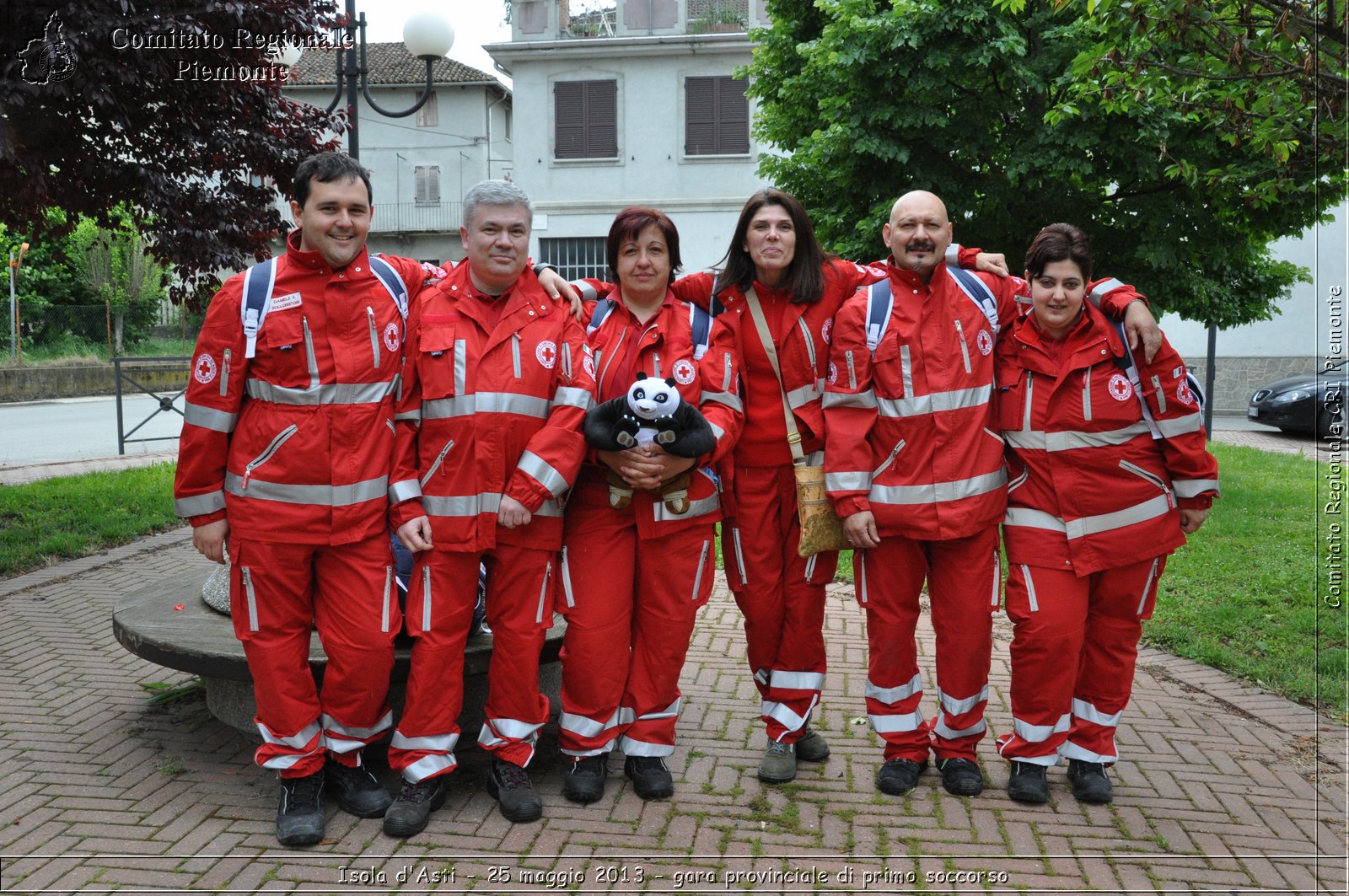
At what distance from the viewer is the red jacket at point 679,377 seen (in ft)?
12.9

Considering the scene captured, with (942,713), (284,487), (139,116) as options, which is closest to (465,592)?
(284,487)

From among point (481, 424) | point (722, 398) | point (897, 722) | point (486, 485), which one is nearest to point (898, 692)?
point (897, 722)

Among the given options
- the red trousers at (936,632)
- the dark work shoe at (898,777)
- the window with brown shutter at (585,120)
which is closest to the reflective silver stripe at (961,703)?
the red trousers at (936,632)

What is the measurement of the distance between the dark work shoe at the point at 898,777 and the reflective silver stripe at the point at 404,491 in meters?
2.12

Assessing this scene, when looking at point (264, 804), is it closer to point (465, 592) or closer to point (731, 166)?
point (465, 592)

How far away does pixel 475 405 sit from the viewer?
3777 millimetres

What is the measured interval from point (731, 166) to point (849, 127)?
17.3 m

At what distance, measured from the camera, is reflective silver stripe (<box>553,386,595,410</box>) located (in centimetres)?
387

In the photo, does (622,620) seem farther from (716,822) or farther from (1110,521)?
(1110,521)

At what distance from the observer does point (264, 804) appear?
155 inches

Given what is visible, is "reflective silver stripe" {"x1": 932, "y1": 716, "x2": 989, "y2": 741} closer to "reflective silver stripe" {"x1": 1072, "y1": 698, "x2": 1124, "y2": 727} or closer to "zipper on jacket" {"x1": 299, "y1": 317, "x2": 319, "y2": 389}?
"reflective silver stripe" {"x1": 1072, "y1": 698, "x2": 1124, "y2": 727}

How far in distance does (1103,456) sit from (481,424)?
2347mm

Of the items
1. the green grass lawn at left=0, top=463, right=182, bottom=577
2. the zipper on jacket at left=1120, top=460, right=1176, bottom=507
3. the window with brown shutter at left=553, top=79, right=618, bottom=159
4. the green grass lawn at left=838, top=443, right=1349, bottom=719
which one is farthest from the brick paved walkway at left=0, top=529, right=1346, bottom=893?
the window with brown shutter at left=553, top=79, right=618, bottom=159

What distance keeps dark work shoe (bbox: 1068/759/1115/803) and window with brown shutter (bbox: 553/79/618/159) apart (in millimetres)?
23956
